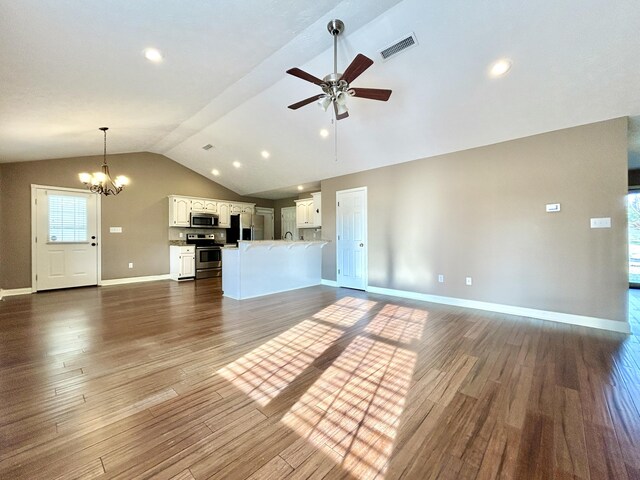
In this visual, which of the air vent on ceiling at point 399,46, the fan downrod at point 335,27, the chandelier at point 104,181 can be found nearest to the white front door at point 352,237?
the air vent on ceiling at point 399,46

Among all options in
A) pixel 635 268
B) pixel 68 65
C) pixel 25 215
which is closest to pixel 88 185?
pixel 25 215

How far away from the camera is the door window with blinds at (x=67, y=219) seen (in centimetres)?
586

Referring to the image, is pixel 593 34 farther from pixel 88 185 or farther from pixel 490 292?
pixel 88 185

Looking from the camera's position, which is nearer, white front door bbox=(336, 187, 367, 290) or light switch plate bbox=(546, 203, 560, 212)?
light switch plate bbox=(546, 203, 560, 212)

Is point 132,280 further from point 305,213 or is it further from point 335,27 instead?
point 335,27

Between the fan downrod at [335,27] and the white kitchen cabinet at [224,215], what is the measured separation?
661 cm

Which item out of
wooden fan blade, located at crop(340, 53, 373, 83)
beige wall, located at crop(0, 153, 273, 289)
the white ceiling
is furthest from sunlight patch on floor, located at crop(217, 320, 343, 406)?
beige wall, located at crop(0, 153, 273, 289)

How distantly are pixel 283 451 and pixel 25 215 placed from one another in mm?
7326

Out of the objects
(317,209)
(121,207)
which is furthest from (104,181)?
(317,209)

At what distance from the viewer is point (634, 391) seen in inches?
81.5

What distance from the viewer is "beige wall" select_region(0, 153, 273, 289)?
5.39 meters

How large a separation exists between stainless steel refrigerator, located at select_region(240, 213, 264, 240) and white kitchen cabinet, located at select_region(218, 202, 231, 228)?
0.41m

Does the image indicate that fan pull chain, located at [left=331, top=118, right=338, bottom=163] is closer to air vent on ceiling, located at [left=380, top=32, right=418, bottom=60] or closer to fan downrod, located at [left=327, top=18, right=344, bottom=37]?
air vent on ceiling, located at [left=380, top=32, right=418, bottom=60]

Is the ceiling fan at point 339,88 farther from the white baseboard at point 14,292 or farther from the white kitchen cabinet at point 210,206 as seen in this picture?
the white baseboard at point 14,292
